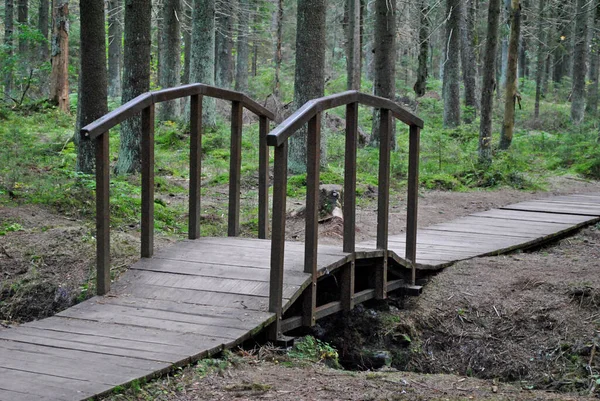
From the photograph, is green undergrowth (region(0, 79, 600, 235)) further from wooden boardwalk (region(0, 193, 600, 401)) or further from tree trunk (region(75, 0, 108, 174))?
wooden boardwalk (region(0, 193, 600, 401))

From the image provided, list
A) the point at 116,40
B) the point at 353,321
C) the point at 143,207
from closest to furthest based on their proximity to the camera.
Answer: the point at 143,207, the point at 353,321, the point at 116,40

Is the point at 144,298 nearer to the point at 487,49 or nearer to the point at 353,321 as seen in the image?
the point at 353,321

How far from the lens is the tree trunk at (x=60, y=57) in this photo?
69.2 feet

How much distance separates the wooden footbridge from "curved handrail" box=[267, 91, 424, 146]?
1 cm

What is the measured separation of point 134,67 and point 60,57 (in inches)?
Answer: 454

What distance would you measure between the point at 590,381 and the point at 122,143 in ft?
29.4

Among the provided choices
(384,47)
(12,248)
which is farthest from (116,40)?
(12,248)

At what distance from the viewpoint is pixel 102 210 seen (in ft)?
17.5

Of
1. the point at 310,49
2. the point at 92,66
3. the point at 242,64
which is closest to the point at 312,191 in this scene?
the point at 92,66

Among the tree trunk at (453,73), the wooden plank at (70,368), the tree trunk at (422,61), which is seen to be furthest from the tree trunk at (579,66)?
the wooden plank at (70,368)

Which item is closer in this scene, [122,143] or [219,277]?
[219,277]

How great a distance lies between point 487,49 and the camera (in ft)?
49.7

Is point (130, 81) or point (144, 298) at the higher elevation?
point (130, 81)

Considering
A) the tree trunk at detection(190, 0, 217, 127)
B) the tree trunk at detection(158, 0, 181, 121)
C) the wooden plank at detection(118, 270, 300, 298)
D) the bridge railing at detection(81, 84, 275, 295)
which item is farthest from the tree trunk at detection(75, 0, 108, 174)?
the tree trunk at detection(158, 0, 181, 121)
